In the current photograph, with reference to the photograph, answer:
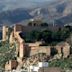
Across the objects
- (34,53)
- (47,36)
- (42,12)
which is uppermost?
(42,12)

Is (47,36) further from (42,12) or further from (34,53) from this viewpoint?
(42,12)

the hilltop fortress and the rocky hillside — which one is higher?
the rocky hillside

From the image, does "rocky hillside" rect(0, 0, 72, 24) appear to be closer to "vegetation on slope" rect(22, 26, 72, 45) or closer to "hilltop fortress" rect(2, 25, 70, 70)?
"vegetation on slope" rect(22, 26, 72, 45)

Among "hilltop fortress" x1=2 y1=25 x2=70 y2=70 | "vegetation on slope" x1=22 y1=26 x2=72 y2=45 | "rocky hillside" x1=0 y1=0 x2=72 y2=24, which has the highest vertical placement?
"rocky hillside" x1=0 y1=0 x2=72 y2=24

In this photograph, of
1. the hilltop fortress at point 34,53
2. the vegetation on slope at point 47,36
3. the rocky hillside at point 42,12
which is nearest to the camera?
the hilltop fortress at point 34,53

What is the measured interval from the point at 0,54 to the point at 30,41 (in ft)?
10.0

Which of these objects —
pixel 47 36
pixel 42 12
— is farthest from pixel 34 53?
pixel 42 12

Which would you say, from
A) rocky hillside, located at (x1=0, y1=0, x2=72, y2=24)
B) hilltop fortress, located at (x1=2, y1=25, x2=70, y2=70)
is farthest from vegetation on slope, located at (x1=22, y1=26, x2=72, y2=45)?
rocky hillside, located at (x1=0, y1=0, x2=72, y2=24)

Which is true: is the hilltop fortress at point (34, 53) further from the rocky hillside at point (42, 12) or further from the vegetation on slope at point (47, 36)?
the rocky hillside at point (42, 12)

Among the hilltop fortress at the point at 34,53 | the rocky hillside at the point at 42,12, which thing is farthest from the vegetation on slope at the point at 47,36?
the rocky hillside at the point at 42,12

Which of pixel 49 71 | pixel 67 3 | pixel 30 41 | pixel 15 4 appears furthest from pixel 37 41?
pixel 15 4

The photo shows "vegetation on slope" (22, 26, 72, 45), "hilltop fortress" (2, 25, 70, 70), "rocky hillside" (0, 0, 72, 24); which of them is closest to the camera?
"hilltop fortress" (2, 25, 70, 70)

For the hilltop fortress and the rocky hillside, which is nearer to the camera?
the hilltop fortress

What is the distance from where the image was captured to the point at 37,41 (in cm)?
6700
